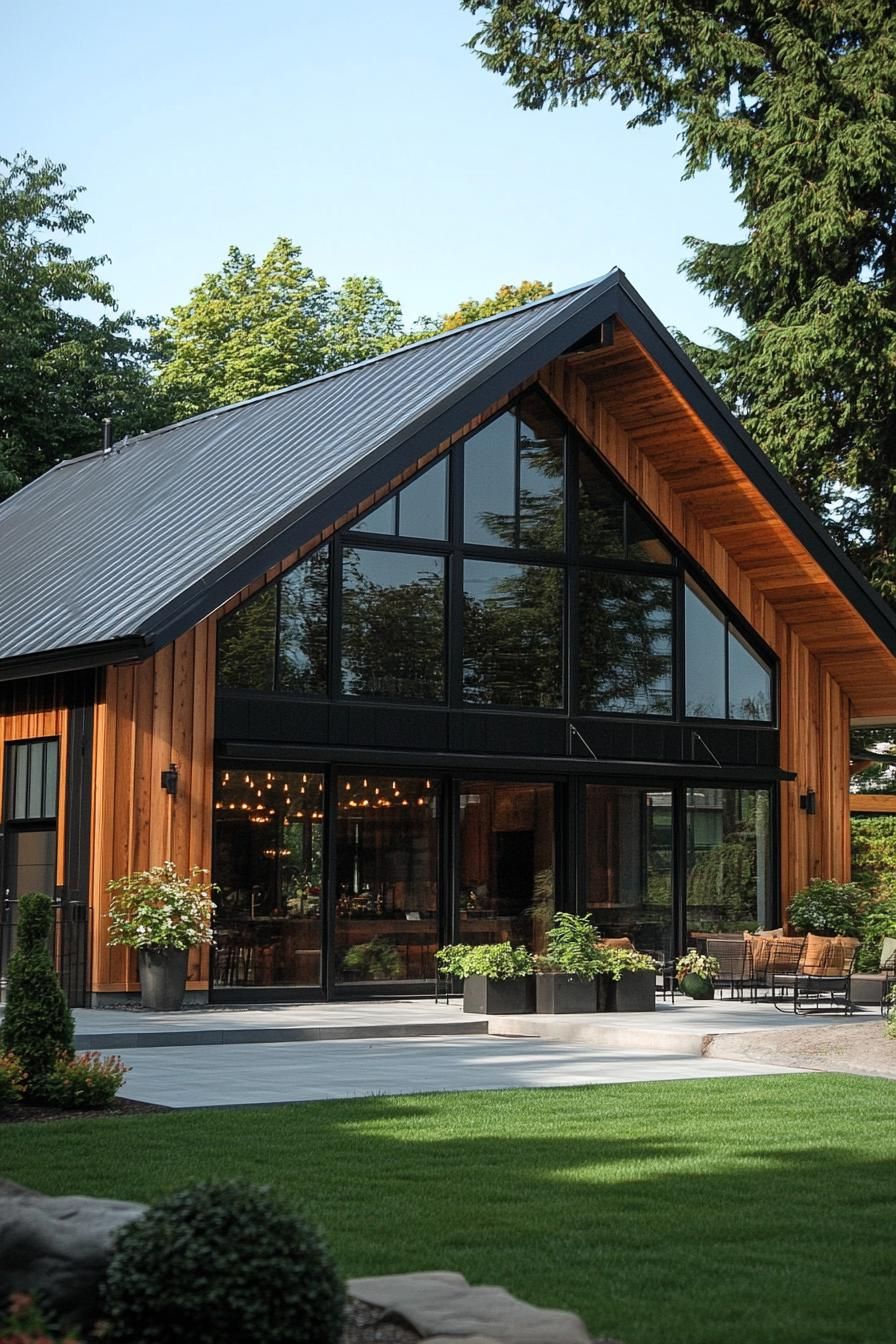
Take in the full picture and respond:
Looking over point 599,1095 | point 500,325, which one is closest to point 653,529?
point 500,325

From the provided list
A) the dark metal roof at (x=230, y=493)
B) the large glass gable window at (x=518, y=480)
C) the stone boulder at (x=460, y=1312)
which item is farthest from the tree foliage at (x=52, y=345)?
the stone boulder at (x=460, y=1312)

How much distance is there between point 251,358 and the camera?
145ft

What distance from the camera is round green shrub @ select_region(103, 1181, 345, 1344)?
473cm

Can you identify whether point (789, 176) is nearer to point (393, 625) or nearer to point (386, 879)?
point (393, 625)

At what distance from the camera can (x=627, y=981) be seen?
60.2 feet

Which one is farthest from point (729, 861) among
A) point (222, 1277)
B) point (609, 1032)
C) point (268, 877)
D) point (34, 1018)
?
point (222, 1277)

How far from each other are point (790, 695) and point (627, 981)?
6.74 metres

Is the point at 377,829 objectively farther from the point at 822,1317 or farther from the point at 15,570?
the point at 822,1317

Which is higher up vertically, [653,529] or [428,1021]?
[653,529]

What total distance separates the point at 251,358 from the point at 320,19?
1052 inches

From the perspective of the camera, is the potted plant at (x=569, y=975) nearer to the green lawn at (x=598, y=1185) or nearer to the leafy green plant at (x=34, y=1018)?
the green lawn at (x=598, y=1185)

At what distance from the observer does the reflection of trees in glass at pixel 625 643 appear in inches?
865

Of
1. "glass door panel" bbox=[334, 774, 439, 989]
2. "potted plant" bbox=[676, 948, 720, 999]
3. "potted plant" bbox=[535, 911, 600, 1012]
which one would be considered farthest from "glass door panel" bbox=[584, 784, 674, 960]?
"potted plant" bbox=[535, 911, 600, 1012]

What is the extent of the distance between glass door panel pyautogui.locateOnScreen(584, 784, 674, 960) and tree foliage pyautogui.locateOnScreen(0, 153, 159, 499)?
16.2m
